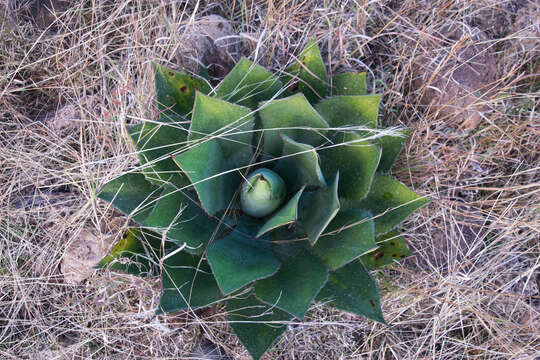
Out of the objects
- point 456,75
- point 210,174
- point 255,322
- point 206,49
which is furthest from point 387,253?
point 206,49

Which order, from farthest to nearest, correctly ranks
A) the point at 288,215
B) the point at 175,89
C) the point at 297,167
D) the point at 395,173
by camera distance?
the point at 395,173 < the point at 175,89 < the point at 297,167 < the point at 288,215

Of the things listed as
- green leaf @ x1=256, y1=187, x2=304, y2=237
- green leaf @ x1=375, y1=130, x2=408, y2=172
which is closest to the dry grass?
green leaf @ x1=375, y1=130, x2=408, y2=172

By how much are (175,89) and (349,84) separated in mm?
591

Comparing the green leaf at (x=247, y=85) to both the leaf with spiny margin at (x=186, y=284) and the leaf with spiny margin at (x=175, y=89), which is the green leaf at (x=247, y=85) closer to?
the leaf with spiny margin at (x=175, y=89)

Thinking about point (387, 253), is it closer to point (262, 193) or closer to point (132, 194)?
point (262, 193)

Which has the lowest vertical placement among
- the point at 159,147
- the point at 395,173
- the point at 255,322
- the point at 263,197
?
the point at 255,322

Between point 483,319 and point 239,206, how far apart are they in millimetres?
1108

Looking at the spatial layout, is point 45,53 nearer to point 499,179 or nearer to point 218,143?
point 218,143

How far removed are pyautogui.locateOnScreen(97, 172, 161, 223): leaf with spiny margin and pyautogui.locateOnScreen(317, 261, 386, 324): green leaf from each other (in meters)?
0.62

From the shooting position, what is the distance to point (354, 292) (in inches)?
51.1

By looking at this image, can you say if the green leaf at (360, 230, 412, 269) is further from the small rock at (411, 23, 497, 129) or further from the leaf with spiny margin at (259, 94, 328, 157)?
the small rock at (411, 23, 497, 129)

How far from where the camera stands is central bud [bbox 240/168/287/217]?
124 centimetres

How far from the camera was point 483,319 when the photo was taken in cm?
175

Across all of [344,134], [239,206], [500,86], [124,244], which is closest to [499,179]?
[500,86]
